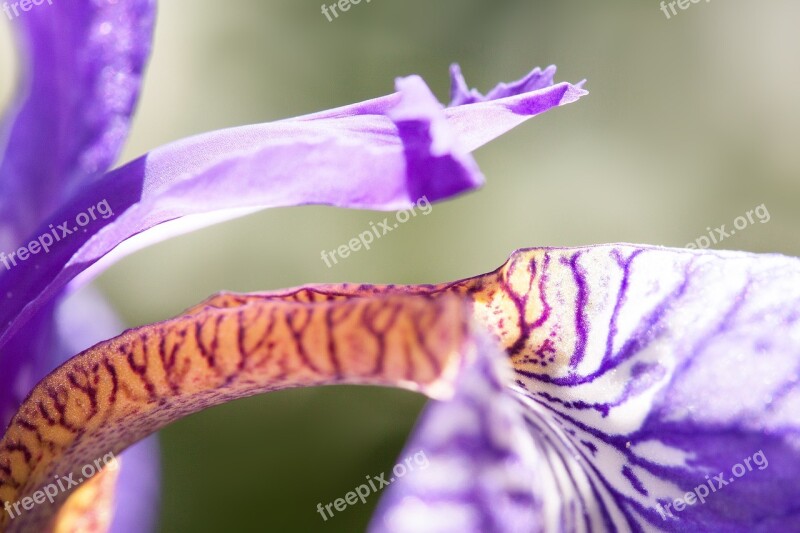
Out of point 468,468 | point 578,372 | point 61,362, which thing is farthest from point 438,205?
point 468,468

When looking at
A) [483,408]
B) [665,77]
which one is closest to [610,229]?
[665,77]

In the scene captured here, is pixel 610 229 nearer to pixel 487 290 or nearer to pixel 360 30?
pixel 360 30

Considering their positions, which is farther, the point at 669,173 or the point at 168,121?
the point at 669,173

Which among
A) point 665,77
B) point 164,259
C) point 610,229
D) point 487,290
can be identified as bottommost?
point 610,229

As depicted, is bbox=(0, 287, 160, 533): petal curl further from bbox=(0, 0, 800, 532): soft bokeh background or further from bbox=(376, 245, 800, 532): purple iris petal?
bbox=(0, 0, 800, 532): soft bokeh background

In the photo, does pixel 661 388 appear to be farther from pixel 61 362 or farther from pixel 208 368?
pixel 61 362

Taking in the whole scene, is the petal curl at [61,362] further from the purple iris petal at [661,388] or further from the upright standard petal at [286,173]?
the purple iris petal at [661,388]

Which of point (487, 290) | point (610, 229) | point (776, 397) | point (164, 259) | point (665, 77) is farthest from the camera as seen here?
point (665, 77)
